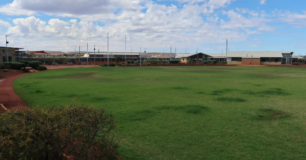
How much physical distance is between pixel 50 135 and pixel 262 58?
8470 centimetres

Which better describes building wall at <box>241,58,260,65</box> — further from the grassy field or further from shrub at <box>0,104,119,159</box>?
shrub at <box>0,104,119,159</box>

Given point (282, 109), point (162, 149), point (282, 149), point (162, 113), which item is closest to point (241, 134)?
point (282, 149)

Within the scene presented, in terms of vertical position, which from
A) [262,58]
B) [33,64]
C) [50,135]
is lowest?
[50,135]

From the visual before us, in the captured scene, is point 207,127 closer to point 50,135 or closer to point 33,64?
point 50,135

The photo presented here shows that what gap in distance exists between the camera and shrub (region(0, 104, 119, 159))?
3.87m

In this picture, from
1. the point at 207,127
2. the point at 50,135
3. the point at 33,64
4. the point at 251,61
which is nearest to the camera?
the point at 50,135

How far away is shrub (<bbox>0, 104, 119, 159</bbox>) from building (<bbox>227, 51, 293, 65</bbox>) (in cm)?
8173

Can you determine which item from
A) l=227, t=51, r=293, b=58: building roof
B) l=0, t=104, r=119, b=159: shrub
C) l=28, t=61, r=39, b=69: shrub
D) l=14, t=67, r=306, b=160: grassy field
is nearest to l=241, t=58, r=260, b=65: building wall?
l=227, t=51, r=293, b=58: building roof

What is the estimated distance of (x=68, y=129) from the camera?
431 centimetres

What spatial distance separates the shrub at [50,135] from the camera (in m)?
3.87

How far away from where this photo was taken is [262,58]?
3081 inches

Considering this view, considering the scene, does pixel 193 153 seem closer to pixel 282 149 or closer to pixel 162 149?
pixel 162 149

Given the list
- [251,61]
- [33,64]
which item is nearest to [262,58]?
[251,61]

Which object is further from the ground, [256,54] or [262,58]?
[256,54]
